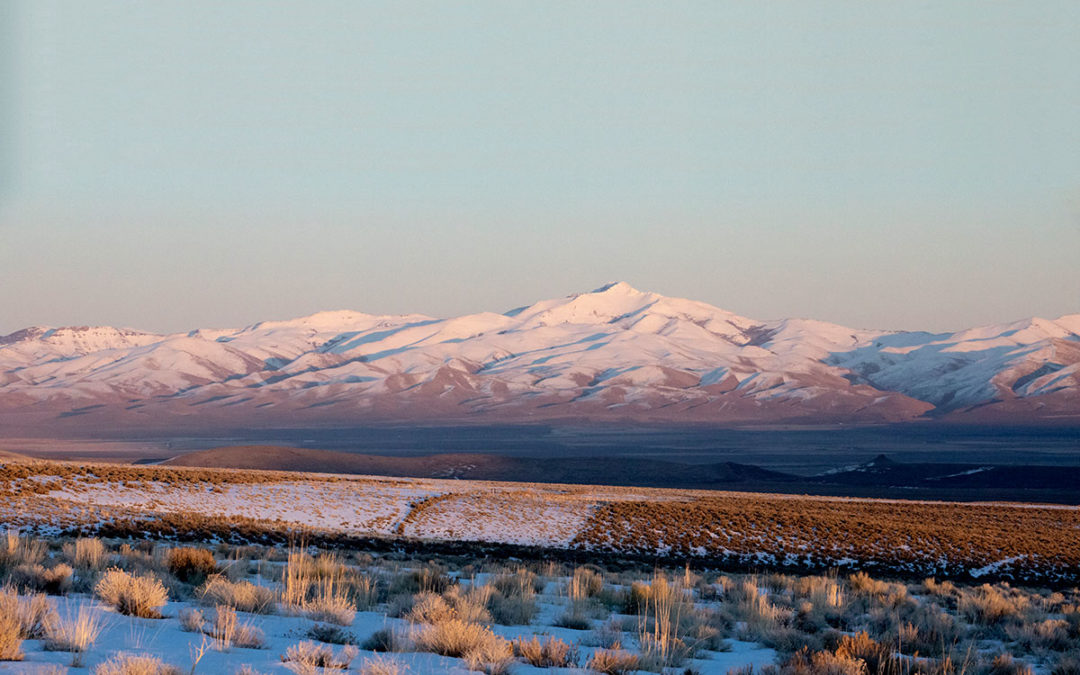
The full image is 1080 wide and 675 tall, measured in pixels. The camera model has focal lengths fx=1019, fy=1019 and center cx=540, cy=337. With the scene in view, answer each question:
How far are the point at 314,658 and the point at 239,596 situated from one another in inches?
91.1

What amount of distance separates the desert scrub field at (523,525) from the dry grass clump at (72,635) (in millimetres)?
16836

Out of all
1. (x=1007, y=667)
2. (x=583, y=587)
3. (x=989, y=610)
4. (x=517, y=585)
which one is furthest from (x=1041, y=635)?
(x=517, y=585)

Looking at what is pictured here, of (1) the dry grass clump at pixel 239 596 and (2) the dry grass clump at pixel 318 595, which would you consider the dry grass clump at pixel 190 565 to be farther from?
(1) the dry grass clump at pixel 239 596

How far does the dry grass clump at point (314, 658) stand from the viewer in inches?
258

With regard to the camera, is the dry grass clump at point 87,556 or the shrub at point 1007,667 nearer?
the shrub at point 1007,667

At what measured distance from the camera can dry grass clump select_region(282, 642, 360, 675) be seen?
21.5ft

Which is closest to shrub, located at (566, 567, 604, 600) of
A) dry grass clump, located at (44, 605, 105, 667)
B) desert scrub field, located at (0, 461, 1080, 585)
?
dry grass clump, located at (44, 605, 105, 667)

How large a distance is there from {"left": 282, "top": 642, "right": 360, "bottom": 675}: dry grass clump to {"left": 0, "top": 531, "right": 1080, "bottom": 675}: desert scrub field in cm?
2

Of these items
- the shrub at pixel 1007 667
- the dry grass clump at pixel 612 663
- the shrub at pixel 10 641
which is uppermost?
the shrub at pixel 10 641

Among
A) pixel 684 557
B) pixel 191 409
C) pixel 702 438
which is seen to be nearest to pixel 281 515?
pixel 684 557

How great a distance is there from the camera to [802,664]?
7523 mm

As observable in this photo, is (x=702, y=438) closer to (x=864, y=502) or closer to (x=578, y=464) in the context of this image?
(x=578, y=464)

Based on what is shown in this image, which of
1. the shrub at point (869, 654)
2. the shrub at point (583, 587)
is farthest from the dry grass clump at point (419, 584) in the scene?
the shrub at point (869, 654)

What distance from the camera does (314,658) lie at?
6852 millimetres
